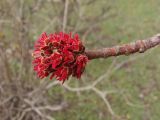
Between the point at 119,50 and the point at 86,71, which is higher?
the point at 119,50

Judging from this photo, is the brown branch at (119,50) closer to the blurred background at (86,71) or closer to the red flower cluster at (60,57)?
the red flower cluster at (60,57)

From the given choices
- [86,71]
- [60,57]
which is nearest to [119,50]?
[60,57]

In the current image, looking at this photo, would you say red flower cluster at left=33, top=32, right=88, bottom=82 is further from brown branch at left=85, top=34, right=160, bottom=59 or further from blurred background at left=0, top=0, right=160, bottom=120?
blurred background at left=0, top=0, right=160, bottom=120

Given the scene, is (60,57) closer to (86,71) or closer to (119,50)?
(119,50)

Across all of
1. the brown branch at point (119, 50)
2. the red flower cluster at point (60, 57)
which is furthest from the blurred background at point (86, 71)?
the red flower cluster at point (60, 57)

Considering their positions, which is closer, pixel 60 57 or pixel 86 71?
pixel 60 57

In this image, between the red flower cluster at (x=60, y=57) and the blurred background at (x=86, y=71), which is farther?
the blurred background at (x=86, y=71)
